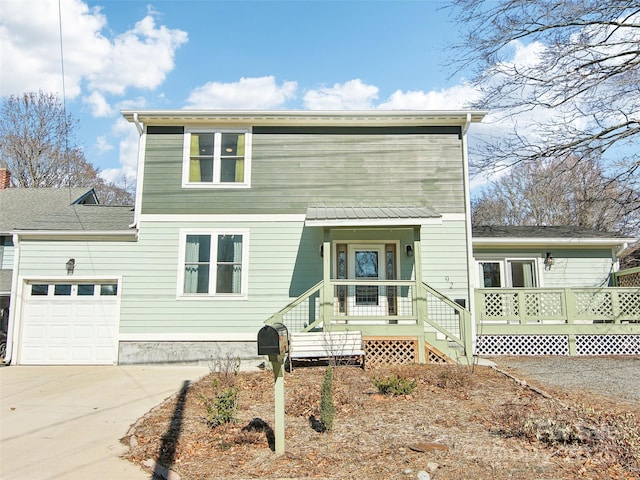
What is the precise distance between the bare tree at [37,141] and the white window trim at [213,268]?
18254 mm

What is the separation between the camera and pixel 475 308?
1133 cm

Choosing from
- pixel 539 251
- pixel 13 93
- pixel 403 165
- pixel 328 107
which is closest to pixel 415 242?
pixel 403 165

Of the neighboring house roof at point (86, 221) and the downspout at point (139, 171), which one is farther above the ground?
the downspout at point (139, 171)

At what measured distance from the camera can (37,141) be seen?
26016 millimetres

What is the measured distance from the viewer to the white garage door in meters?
11.1

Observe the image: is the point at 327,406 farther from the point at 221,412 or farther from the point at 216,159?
the point at 216,159

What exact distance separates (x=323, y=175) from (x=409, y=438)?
779 centimetres

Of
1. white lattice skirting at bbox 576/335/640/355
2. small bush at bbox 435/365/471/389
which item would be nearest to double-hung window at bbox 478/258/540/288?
white lattice skirting at bbox 576/335/640/355

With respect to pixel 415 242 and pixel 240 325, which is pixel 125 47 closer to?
pixel 240 325

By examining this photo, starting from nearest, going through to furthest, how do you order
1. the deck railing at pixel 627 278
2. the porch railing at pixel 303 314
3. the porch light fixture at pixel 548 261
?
the porch railing at pixel 303 314 → the deck railing at pixel 627 278 → the porch light fixture at pixel 548 261

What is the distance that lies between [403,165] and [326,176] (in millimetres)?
1968

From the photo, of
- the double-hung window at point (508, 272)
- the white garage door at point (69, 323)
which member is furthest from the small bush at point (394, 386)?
the double-hung window at point (508, 272)

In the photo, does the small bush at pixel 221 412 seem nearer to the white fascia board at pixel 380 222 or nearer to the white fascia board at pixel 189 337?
the white fascia board at pixel 380 222

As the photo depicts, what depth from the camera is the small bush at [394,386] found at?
6.72m
